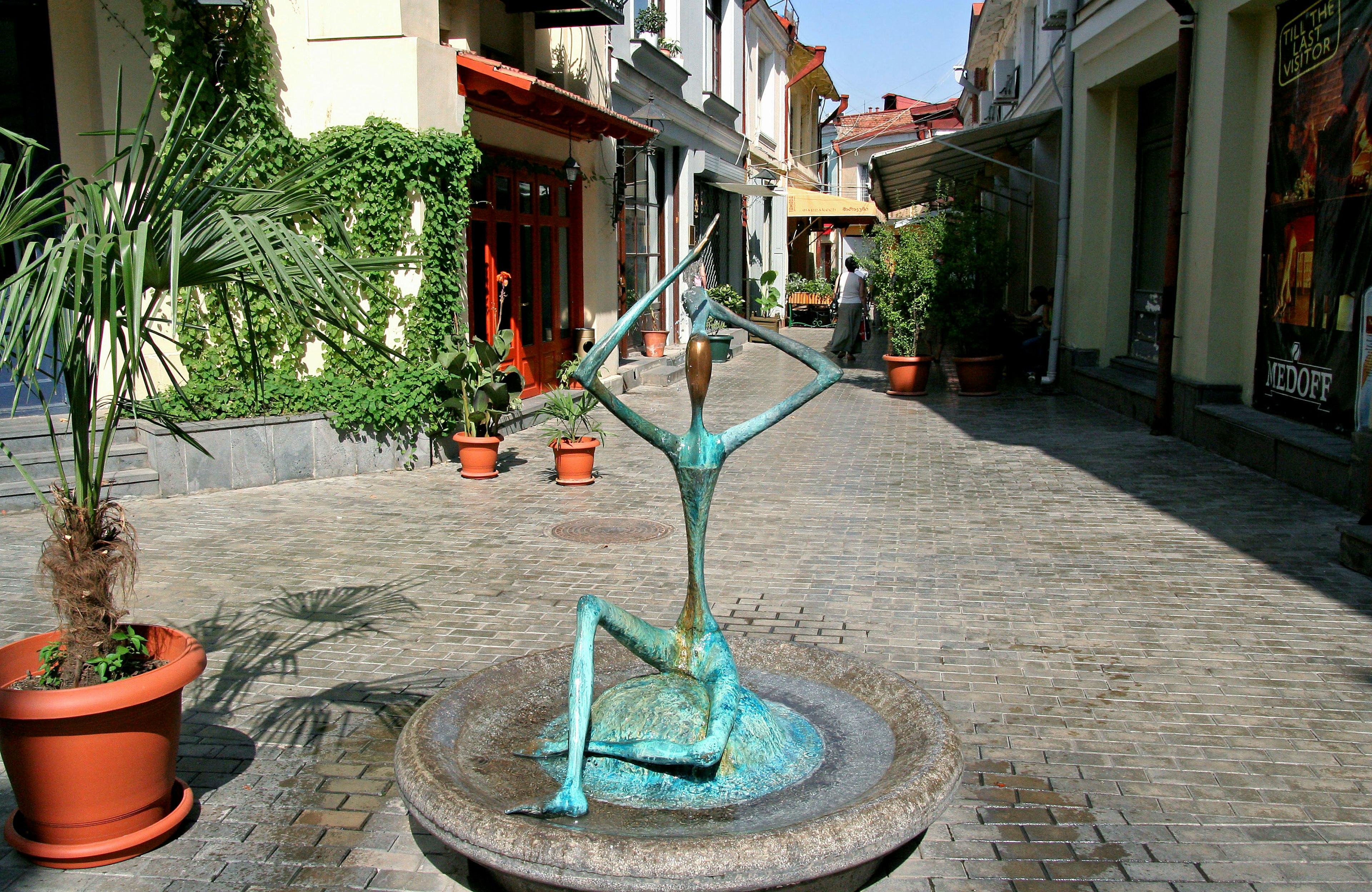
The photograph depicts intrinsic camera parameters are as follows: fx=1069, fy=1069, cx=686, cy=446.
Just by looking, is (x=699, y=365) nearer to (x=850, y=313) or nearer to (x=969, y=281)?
(x=969, y=281)

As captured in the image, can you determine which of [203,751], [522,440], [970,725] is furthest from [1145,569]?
[522,440]

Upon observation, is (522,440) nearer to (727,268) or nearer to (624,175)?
(624,175)

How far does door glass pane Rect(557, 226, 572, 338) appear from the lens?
14.6 m

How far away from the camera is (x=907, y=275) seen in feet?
49.6

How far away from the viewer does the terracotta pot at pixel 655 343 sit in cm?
1897

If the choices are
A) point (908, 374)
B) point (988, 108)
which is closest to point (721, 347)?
point (908, 374)

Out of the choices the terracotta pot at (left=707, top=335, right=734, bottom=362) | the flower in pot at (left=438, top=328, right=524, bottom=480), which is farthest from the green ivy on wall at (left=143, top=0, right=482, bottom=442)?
the terracotta pot at (left=707, top=335, right=734, bottom=362)

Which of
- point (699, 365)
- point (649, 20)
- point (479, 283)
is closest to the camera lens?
point (699, 365)

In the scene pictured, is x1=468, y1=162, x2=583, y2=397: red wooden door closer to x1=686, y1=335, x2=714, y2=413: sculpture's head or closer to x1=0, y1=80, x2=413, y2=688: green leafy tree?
x1=0, y1=80, x2=413, y2=688: green leafy tree

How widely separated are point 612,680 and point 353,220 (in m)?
7.03

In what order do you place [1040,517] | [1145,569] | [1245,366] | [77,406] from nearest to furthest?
[77,406]
[1145,569]
[1040,517]
[1245,366]

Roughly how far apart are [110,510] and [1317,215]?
9.69 metres

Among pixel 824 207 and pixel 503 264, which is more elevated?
pixel 824 207

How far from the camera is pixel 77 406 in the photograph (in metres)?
3.40
